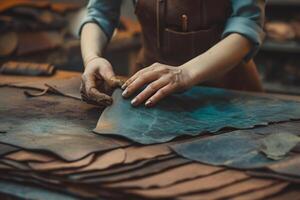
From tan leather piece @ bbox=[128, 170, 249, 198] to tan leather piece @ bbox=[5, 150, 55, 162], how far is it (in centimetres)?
23

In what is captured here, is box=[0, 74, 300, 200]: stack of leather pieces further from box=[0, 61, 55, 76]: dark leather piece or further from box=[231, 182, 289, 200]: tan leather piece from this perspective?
box=[0, 61, 55, 76]: dark leather piece

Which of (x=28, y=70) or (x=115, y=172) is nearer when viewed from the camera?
(x=115, y=172)

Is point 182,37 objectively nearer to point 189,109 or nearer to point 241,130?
point 189,109

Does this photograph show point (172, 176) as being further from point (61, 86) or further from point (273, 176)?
point (61, 86)

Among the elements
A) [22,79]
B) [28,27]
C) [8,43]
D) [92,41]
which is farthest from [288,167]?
[28,27]

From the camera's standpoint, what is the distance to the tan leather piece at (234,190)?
0.87 m

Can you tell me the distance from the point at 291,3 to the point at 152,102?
232 cm

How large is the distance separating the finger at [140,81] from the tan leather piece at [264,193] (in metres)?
0.55

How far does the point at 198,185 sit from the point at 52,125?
1.66ft

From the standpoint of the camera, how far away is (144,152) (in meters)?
1.06

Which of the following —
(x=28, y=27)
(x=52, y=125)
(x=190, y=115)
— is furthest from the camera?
(x=28, y=27)

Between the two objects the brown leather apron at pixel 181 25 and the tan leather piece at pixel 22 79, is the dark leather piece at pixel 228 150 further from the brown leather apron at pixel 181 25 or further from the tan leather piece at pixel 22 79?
the tan leather piece at pixel 22 79

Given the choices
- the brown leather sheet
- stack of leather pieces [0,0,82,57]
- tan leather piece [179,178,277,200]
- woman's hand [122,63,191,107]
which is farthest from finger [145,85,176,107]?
stack of leather pieces [0,0,82,57]

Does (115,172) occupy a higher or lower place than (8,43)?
lower
